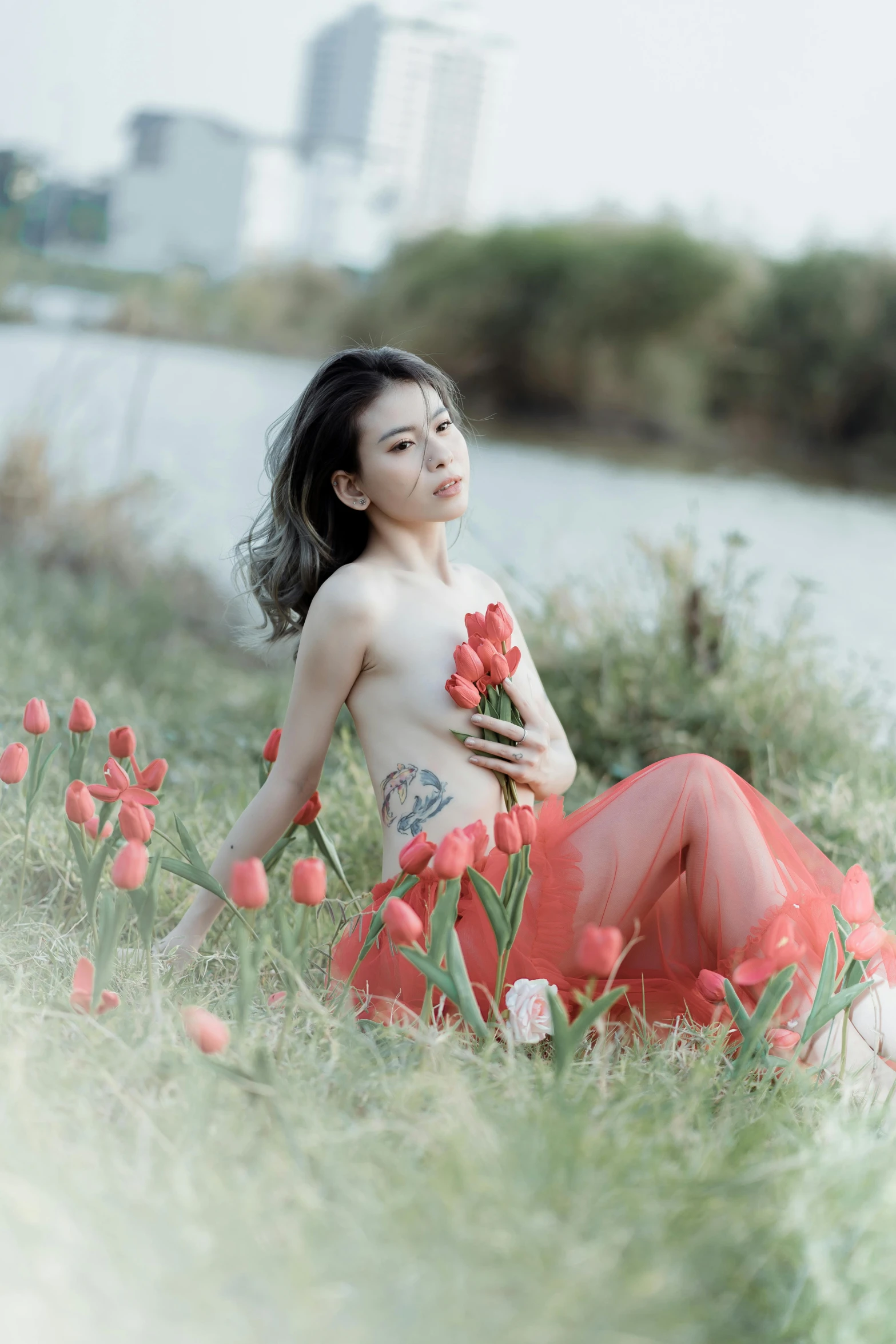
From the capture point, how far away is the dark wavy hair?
1.60 meters

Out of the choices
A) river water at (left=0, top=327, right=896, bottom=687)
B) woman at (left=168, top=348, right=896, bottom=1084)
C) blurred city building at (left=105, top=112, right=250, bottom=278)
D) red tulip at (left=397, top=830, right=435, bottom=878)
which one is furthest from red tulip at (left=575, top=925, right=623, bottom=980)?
blurred city building at (left=105, top=112, right=250, bottom=278)

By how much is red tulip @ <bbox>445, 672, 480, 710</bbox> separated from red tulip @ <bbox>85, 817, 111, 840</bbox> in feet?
1.48

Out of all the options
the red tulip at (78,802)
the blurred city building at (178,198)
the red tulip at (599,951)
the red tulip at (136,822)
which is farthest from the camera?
the blurred city building at (178,198)

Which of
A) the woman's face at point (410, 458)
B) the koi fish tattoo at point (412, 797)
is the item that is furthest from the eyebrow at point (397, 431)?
the koi fish tattoo at point (412, 797)

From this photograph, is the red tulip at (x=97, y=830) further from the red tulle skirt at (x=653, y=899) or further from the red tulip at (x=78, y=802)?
the red tulle skirt at (x=653, y=899)

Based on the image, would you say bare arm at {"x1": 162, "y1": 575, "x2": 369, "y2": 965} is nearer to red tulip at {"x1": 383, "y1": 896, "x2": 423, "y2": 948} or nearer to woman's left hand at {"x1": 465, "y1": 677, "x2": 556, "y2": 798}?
woman's left hand at {"x1": 465, "y1": 677, "x2": 556, "y2": 798}

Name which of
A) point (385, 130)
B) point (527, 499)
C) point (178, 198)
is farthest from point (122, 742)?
point (385, 130)

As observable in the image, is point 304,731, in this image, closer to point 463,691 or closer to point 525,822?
point 463,691

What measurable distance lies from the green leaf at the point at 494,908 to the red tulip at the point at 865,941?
37cm

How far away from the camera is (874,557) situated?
164 inches

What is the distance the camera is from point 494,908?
122 cm

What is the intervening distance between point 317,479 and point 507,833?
673mm

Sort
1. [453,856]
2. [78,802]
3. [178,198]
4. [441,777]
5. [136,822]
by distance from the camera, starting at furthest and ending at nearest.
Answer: [178,198] → [441,777] → [78,802] → [136,822] → [453,856]

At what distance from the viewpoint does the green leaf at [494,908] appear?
1.21 m
